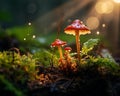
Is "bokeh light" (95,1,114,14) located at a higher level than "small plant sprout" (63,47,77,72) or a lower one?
higher

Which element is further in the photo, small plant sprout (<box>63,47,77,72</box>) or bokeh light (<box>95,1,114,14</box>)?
bokeh light (<box>95,1,114,14</box>)

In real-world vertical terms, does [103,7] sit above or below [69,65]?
above

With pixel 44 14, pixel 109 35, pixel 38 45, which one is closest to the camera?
pixel 38 45

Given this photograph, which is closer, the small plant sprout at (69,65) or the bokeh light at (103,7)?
the small plant sprout at (69,65)

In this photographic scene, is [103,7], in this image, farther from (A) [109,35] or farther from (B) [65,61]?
(B) [65,61]

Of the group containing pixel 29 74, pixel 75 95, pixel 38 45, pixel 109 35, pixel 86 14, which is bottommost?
pixel 75 95

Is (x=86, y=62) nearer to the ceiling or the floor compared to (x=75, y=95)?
nearer to the ceiling

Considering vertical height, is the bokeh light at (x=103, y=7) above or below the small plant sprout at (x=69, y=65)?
above

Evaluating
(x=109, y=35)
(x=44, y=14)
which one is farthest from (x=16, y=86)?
(x=44, y=14)

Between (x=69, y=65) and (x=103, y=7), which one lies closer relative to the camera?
(x=69, y=65)

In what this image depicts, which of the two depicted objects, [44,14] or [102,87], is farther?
[44,14]

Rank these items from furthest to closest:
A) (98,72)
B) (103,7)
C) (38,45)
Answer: (103,7) → (38,45) → (98,72)
